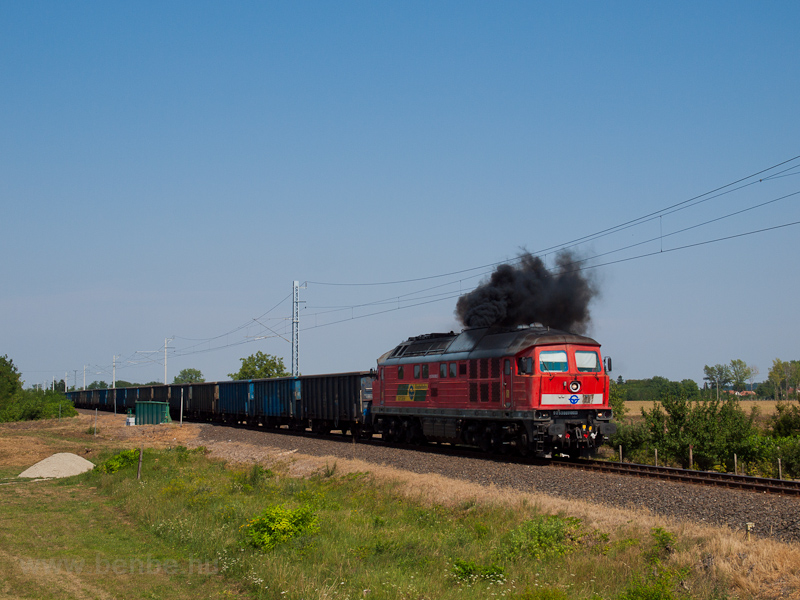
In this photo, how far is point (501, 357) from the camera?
23.4 meters

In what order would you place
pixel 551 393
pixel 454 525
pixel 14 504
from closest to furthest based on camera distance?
pixel 454 525 → pixel 14 504 → pixel 551 393

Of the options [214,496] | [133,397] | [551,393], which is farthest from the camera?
[133,397]

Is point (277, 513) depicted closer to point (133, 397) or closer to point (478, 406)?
point (478, 406)

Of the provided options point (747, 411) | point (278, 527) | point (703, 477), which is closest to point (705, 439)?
point (703, 477)

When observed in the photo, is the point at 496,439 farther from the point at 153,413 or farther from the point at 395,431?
the point at 153,413

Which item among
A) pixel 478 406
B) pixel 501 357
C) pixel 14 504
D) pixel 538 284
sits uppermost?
pixel 538 284

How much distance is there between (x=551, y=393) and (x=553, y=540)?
1041 centimetres

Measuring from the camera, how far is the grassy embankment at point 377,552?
Answer: 32.7 feet

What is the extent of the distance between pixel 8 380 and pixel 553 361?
265ft

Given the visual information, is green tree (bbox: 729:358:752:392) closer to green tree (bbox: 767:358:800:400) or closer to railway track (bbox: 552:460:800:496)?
green tree (bbox: 767:358:800:400)

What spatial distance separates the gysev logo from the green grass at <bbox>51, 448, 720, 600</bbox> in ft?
29.6

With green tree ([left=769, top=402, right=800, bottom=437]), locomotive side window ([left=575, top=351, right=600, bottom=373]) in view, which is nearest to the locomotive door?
locomotive side window ([left=575, top=351, right=600, bottom=373])

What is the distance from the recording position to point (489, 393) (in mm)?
24062

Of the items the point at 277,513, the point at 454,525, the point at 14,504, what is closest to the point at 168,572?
the point at 277,513
